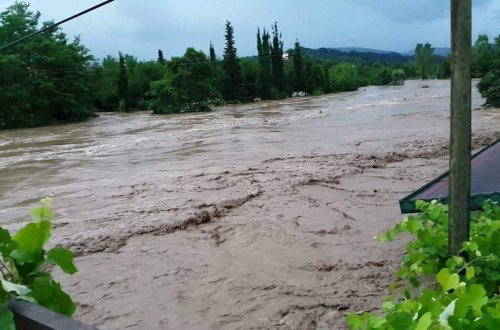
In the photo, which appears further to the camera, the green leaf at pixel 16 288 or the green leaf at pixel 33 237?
the green leaf at pixel 33 237

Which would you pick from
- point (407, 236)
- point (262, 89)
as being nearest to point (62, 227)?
point (407, 236)

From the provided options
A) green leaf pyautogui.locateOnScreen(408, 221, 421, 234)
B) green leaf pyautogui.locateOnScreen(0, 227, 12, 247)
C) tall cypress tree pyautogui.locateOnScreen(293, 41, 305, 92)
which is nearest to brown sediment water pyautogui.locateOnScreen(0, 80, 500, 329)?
green leaf pyautogui.locateOnScreen(408, 221, 421, 234)

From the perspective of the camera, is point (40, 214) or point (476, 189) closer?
point (40, 214)

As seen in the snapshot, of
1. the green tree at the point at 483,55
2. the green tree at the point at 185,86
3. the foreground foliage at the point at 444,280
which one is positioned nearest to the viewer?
the foreground foliage at the point at 444,280

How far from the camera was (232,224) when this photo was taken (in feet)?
21.7

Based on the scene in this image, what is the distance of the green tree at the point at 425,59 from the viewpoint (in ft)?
252

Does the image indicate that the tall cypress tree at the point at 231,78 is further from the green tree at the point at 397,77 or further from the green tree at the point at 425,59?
the green tree at the point at 425,59

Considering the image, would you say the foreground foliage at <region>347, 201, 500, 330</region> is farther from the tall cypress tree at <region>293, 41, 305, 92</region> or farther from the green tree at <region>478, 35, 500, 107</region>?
the tall cypress tree at <region>293, 41, 305, 92</region>

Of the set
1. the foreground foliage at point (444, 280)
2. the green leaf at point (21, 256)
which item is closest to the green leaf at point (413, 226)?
the foreground foliage at point (444, 280)

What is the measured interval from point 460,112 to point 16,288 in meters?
1.91

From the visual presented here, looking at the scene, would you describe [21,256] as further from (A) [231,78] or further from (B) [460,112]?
(A) [231,78]

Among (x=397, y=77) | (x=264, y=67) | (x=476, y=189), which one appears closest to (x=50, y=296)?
(x=476, y=189)

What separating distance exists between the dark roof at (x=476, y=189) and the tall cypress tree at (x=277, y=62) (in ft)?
146

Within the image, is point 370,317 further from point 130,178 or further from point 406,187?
point 130,178
